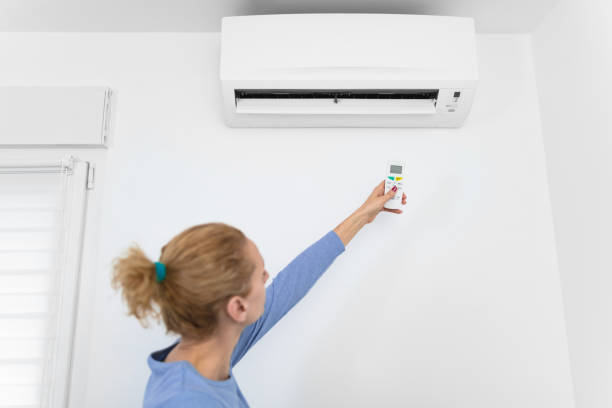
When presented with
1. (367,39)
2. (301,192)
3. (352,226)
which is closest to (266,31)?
(367,39)

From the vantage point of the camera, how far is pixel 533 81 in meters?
1.70

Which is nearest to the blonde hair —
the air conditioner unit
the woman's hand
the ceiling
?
the woman's hand

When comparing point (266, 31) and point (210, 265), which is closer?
point (210, 265)

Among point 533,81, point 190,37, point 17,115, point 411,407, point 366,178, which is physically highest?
point 190,37

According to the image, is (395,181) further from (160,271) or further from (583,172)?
(160,271)

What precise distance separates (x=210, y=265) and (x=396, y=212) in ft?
2.49

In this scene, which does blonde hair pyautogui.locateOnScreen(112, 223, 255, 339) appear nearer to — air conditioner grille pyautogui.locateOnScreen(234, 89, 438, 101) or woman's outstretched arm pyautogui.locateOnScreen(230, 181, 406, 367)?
woman's outstretched arm pyautogui.locateOnScreen(230, 181, 406, 367)

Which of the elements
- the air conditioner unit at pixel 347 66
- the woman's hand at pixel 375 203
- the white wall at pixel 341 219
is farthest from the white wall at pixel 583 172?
the woman's hand at pixel 375 203

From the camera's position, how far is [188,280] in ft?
2.78

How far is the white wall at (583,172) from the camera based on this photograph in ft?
4.18

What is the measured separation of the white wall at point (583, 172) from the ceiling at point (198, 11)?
0.14m

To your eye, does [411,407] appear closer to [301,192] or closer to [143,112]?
[301,192]

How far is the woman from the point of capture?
845 millimetres

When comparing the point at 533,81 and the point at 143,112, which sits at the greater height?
the point at 533,81
